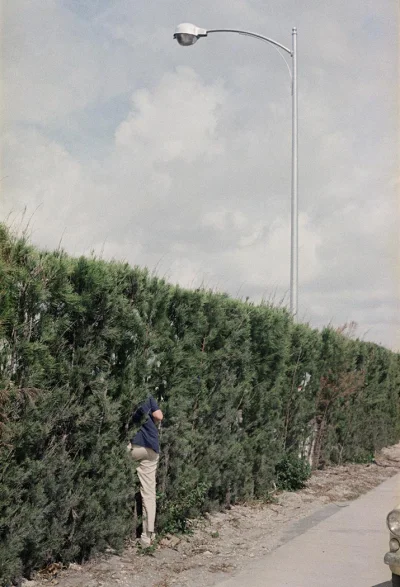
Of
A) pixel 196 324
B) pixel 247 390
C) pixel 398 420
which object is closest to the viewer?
pixel 196 324

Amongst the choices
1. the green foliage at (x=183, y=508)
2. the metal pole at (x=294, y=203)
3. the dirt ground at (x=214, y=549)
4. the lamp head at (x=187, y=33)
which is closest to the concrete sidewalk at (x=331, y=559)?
the dirt ground at (x=214, y=549)

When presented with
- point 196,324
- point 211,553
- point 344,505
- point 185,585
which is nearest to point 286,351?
point 344,505

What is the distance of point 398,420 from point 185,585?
60.2ft

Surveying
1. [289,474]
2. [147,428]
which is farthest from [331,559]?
[289,474]

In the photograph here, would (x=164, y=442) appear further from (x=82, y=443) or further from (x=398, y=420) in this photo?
(x=398, y=420)

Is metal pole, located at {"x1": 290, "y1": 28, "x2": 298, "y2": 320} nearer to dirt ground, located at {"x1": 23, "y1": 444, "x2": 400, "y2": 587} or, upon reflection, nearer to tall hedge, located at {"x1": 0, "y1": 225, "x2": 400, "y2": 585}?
tall hedge, located at {"x1": 0, "y1": 225, "x2": 400, "y2": 585}

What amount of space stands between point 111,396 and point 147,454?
97cm

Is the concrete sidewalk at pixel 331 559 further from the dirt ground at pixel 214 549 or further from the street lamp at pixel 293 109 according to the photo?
the street lamp at pixel 293 109

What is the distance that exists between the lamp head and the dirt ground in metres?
9.07

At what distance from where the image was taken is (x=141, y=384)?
27.1 ft

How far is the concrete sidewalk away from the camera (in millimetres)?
7691

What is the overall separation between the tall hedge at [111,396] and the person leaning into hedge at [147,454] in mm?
194

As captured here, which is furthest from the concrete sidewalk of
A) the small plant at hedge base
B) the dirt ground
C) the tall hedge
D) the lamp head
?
the lamp head

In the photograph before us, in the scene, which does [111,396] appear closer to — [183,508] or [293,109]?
[183,508]
